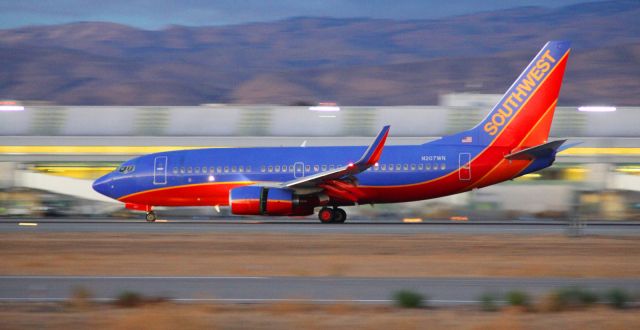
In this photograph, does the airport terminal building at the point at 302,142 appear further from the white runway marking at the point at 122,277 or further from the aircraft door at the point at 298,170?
the white runway marking at the point at 122,277

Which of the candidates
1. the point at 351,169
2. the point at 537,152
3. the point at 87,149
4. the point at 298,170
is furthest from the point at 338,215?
the point at 87,149

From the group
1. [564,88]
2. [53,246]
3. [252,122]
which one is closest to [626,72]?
[564,88]

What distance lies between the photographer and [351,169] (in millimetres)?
31797

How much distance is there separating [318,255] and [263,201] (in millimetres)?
11153

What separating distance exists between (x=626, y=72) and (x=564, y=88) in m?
12.7

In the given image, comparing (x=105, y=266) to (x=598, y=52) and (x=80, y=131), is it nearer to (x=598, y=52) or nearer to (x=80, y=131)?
(x=80, y=131)

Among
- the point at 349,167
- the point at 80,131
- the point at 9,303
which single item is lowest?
the point at 9,303

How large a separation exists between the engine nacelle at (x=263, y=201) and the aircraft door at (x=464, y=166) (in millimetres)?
5990

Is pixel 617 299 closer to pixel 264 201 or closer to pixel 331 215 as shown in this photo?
pixel 264 201

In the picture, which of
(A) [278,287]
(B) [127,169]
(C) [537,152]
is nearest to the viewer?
(A) [278,287]

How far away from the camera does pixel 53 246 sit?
23625 millimetres

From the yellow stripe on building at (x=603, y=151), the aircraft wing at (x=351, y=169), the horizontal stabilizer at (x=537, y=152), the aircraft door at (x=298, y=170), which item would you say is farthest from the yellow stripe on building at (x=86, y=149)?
the yellow stripe on building at (x=603, y=151)

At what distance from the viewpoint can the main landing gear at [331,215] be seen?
3388cm

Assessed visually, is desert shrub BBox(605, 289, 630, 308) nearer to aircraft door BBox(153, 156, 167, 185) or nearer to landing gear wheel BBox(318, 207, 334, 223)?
landing gear wheel BBox(318, 207, 334, 223)
